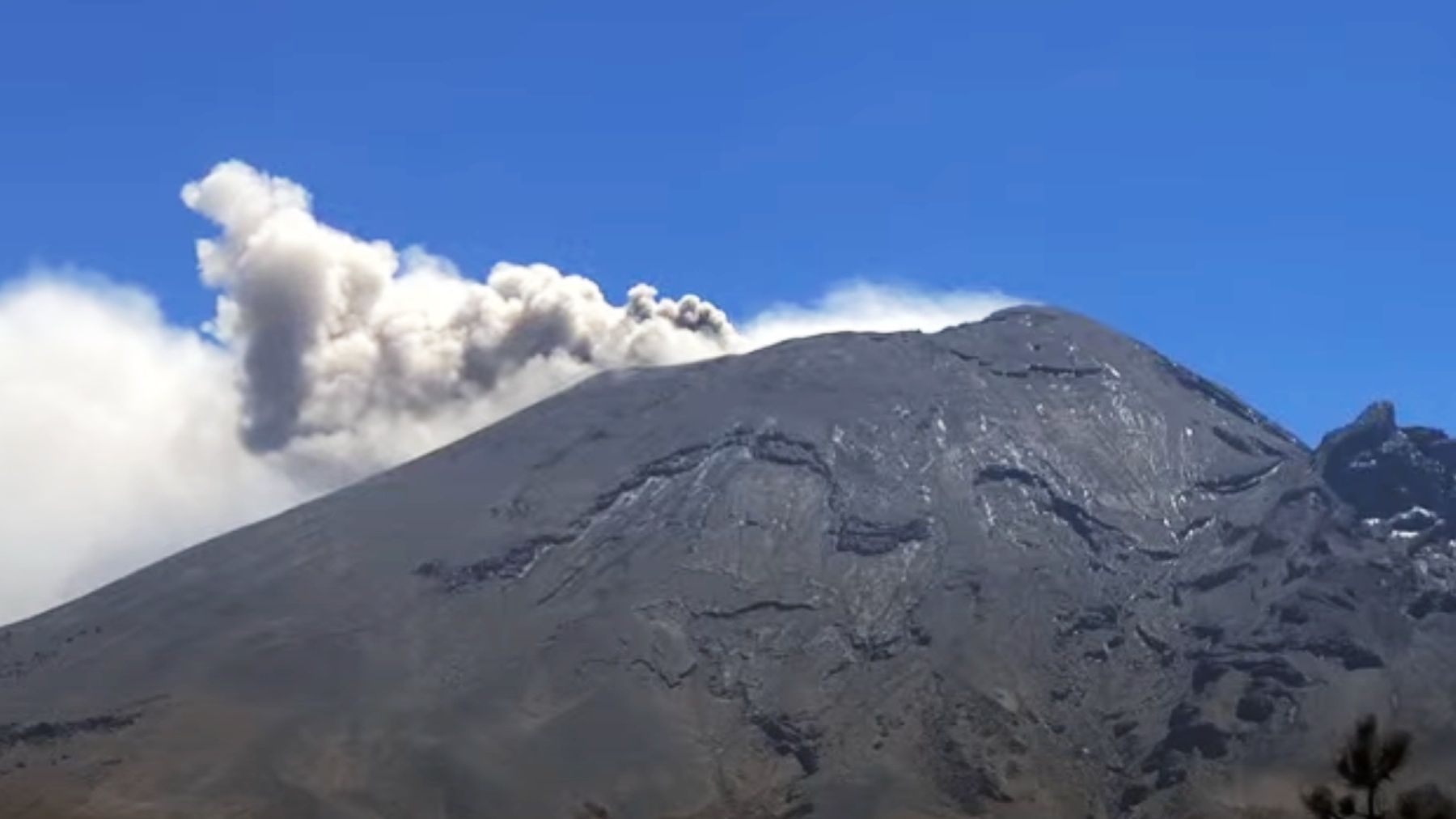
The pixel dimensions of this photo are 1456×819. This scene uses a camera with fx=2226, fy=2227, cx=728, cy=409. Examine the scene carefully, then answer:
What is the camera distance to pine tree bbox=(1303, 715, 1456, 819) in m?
26.4

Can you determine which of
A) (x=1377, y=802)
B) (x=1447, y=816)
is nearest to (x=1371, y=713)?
(x=1377, y=802)

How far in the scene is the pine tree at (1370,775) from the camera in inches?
1038

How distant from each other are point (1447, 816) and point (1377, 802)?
2.93 metres

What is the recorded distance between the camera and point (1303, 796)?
93.6 feet

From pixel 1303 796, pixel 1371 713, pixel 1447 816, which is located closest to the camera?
pixel 1447 816

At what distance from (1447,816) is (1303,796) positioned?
254cm

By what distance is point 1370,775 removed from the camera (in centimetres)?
2662

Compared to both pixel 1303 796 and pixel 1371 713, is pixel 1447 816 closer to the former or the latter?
→ pixel 1303 796

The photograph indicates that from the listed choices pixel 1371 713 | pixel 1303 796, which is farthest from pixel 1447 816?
pixel 1371 713

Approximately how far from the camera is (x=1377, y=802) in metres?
29.1

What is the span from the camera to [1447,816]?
26.2 meters

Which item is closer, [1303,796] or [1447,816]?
[1447,816]

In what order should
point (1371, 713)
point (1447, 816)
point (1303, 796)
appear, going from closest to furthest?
point (1447, 816), point (1303, 796), point (1371, 713)

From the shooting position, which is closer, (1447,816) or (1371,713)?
(1447,816)
